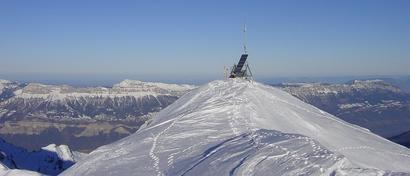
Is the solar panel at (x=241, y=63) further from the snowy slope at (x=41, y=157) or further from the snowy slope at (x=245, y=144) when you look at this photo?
the snowy slope at (x=41, y=157)

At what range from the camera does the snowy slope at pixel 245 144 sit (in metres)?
11.8

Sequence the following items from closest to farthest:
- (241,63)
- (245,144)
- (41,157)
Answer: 1. (245,144)
2. (241,63)
3. (41,157)

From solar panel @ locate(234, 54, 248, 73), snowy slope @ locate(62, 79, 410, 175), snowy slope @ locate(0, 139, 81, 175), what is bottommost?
snowy slope @ locate(0, 139, 81, 175)

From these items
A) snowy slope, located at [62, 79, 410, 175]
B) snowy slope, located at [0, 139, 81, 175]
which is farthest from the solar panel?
snowy slope, located at [0, 139, 81, 175]

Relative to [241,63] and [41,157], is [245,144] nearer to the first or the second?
[241,63]

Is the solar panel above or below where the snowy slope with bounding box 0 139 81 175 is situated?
above

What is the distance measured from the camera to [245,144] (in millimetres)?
14062

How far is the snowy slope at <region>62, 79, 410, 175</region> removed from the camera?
1180 cm

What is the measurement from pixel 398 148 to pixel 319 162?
946 cm

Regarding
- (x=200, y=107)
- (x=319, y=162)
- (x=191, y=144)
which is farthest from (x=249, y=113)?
(x=319, y=162)

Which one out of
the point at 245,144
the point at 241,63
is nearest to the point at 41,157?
the point at 241,63

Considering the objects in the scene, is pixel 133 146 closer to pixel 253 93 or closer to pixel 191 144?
pixel 191 144

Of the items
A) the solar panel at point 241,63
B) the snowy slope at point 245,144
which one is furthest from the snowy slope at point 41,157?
the snowy slope at point 245,144

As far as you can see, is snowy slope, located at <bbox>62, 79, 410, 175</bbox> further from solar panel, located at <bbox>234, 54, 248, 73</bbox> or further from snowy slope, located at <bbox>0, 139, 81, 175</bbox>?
snowy slope, located at <bbox>0, 139, 81, 175</bbox>
